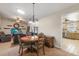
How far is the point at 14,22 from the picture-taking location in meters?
2.39

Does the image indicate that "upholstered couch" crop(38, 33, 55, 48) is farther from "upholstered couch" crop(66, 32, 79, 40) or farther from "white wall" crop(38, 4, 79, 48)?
"upholstered couch" crop(66, 32, 79, 40)

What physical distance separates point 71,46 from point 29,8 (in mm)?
1155

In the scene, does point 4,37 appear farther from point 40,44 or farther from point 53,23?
point 53,23

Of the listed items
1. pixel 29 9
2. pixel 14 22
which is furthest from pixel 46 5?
pixel 14 22

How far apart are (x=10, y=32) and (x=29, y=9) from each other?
608 mm

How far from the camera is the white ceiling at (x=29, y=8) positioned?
2.38 meters

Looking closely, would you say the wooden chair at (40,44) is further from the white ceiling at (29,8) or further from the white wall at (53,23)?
the white ceiling at (29,8)

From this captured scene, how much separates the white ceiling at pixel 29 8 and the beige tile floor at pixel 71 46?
0.67 meters

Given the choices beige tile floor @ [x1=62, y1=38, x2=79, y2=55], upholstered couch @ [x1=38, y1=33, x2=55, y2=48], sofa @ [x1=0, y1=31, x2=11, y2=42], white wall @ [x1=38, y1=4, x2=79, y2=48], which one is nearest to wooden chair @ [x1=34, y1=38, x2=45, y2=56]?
upholstered couch @ [x1=38, y1=33, x2=55, y2=48]

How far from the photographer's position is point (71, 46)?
2.40 metres

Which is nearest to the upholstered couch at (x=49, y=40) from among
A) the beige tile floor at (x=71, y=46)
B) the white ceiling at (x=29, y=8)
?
the beige tile floor at (x=71, y=46)

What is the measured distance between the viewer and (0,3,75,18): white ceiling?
2.38 metres

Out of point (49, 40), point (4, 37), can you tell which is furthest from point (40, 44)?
point (4, 37)

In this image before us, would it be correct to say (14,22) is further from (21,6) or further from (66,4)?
(66,4)
